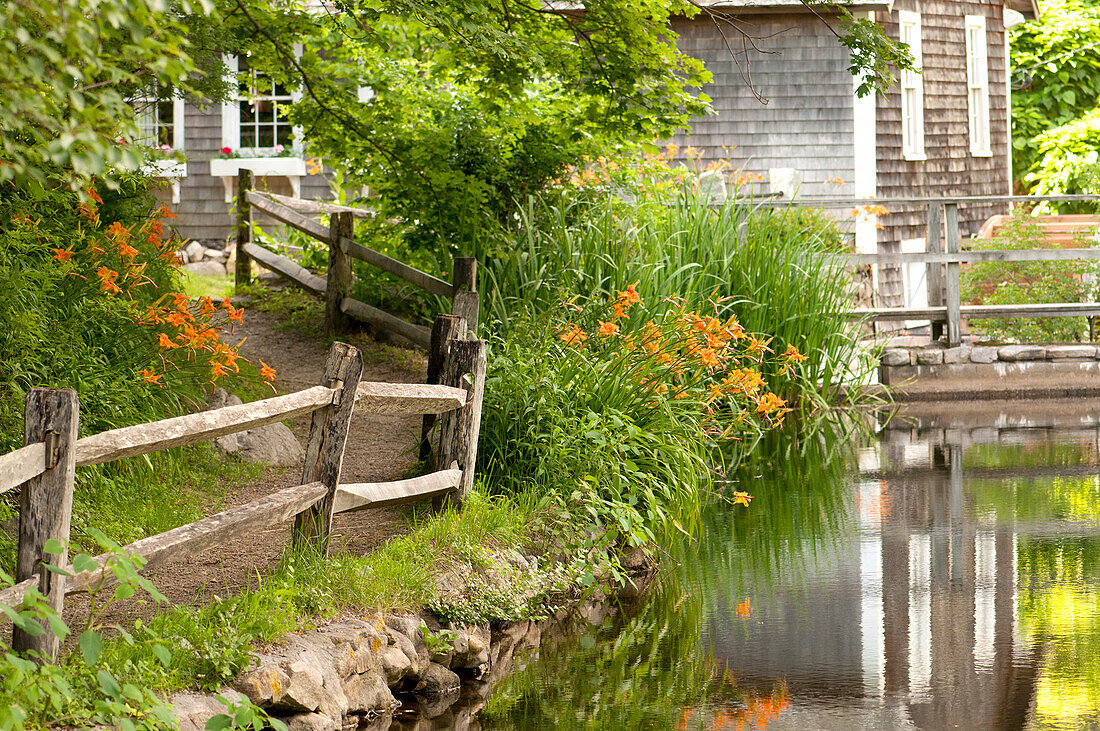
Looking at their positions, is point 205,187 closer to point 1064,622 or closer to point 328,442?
point 328,442

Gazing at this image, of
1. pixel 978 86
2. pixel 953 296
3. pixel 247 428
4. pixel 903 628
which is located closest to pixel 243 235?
pixel 953 296

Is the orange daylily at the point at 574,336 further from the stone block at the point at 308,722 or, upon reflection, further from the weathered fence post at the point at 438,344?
the stone block at the point at 308,722

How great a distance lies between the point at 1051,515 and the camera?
773cm

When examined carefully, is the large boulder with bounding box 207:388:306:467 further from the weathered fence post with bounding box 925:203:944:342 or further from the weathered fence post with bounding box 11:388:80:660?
the weathered fence post with bounding box 925:203:944:342

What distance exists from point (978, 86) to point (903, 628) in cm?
1824

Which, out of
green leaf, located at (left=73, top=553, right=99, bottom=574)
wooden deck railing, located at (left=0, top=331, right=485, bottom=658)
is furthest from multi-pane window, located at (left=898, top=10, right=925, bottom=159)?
green leaf, located at (left=73, top=553, right=99, bottom=574)

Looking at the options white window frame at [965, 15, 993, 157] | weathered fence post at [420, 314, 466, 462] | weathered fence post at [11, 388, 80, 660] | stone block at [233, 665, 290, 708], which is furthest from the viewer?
white window frame at [965, 15, 993, 157]

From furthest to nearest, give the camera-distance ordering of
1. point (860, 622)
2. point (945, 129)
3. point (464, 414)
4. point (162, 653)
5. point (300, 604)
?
point (945, 129)
point (464, 414)
point (860, 622)
point (300, 604)
point (162, 653)

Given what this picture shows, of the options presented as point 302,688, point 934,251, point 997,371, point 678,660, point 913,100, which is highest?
point 913,100

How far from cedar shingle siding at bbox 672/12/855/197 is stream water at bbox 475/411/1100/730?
9.62 metres

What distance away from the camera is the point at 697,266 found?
10203 millimetres

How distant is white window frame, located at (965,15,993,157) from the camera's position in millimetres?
21297

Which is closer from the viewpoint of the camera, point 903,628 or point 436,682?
point 436,682

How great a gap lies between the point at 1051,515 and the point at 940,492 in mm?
966
